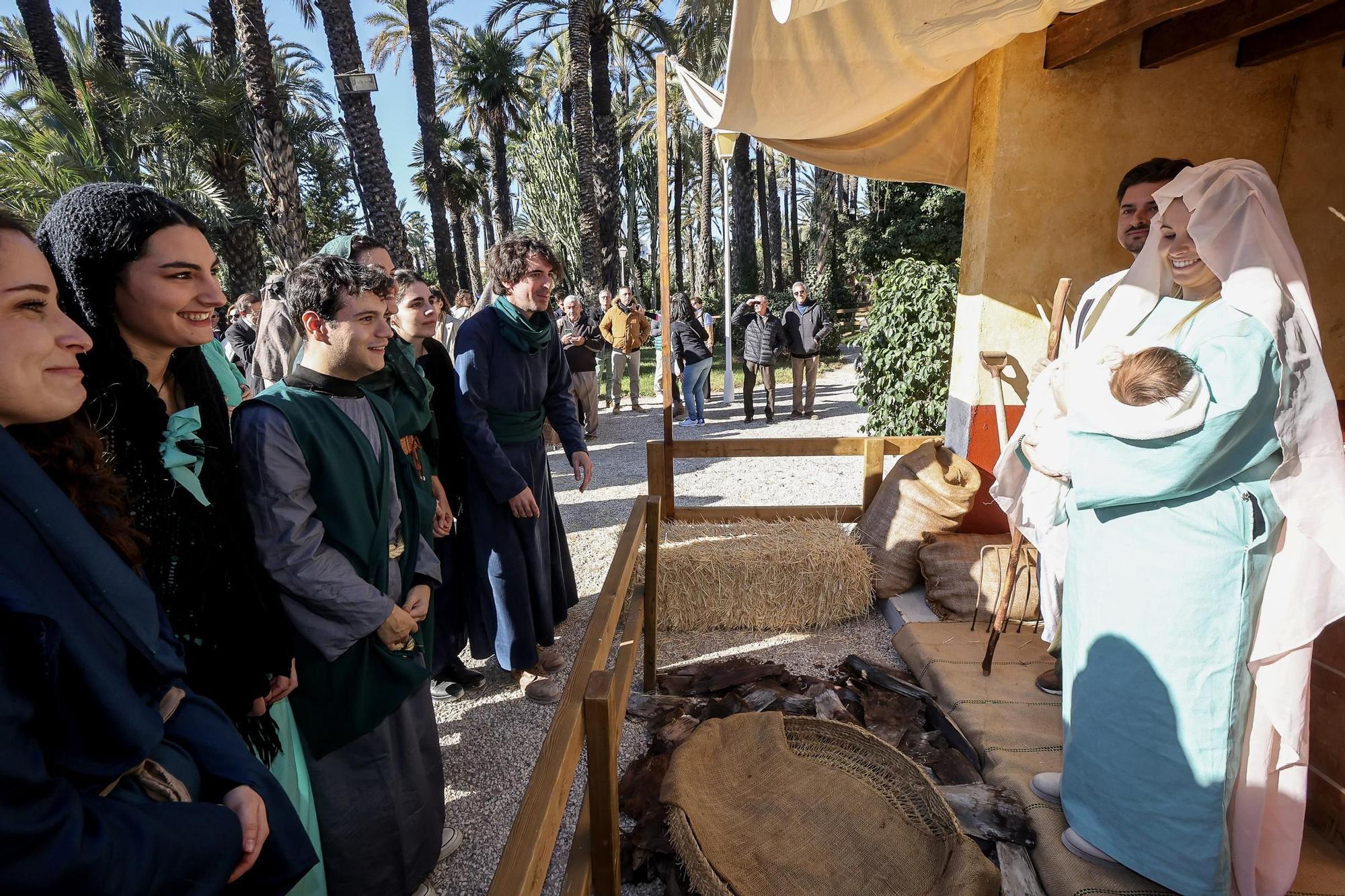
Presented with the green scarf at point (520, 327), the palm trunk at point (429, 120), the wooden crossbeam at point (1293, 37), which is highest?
the palm trunk at point (429, 120)

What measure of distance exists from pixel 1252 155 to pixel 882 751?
3918mm

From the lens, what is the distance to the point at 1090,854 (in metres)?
2.16

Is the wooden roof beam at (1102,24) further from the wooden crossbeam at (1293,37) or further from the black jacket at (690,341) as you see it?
the black jacket at (690,341)

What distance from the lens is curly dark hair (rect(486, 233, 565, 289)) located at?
3.21 metres

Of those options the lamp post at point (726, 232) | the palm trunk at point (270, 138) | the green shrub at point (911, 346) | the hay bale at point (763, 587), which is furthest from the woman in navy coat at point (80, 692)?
the palm trunk at point (270, 138)

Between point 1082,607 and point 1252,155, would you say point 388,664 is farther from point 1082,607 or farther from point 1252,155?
point 1252,155

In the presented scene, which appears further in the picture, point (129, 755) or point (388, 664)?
point (388, 664)

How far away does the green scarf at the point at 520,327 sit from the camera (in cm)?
323

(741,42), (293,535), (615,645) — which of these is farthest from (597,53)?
(293,535)

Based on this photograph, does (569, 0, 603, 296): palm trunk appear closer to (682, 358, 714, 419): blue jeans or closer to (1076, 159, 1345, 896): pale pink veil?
(682, 358, 714, 419): blue jeans

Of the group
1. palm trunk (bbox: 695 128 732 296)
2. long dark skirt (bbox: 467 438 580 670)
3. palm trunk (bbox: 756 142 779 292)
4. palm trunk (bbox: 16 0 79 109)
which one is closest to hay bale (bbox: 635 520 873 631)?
long dark skirt (bbox: 467 438 580 670)

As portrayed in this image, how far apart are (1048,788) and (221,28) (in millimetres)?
19114

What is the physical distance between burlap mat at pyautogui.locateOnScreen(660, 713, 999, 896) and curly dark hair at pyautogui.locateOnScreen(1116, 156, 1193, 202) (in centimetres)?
254

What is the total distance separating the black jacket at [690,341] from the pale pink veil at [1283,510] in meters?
8.01
